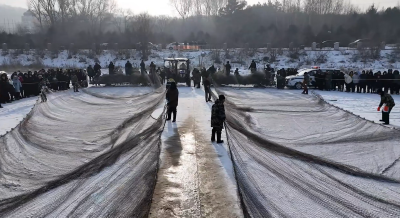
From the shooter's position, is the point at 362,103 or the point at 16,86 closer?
the point at 362,103

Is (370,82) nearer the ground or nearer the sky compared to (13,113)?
nearer the sky

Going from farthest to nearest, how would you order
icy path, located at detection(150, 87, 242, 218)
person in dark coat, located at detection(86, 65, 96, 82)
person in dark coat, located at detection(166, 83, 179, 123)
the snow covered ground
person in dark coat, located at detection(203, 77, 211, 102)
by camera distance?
the snow covered ground → person in dark coat, located at detection(86, 65, 96, 82) → person in dark coat, located at detection(203, 77, 211, 102) → person in dark coat, located at detection(166, 83, 179, 123) → icy path, located at detection(150, 87, 242, 218)

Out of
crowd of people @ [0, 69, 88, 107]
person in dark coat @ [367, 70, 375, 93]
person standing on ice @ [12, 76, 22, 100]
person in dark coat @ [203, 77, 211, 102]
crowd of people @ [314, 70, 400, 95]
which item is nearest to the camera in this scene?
person in dark coat @ [203, 77, 211, 102]

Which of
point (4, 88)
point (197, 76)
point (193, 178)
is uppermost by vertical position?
point (197, 76)

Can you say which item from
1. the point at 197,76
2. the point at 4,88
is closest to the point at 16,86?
the point at 4,88

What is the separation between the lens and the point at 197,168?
26.5 feet

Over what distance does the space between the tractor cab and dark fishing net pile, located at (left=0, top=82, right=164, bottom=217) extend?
1264cm

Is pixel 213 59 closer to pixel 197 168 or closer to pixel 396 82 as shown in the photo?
pixel 396 82

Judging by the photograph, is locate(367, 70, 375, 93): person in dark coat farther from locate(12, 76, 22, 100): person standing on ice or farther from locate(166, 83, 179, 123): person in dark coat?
locate(12, 76, 22, 100): person standing on ice

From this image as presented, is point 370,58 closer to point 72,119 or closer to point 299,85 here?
point 299,85

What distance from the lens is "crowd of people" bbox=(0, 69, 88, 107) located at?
60.2 feet

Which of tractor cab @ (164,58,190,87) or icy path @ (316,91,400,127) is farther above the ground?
tractor cab @ (164,58,190,87)

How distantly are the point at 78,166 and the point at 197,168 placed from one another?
253 centimetres

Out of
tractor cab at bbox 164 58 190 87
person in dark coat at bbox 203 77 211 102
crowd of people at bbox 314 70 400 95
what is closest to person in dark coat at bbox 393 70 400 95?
crowd of people at bbox 314 70 400 95
